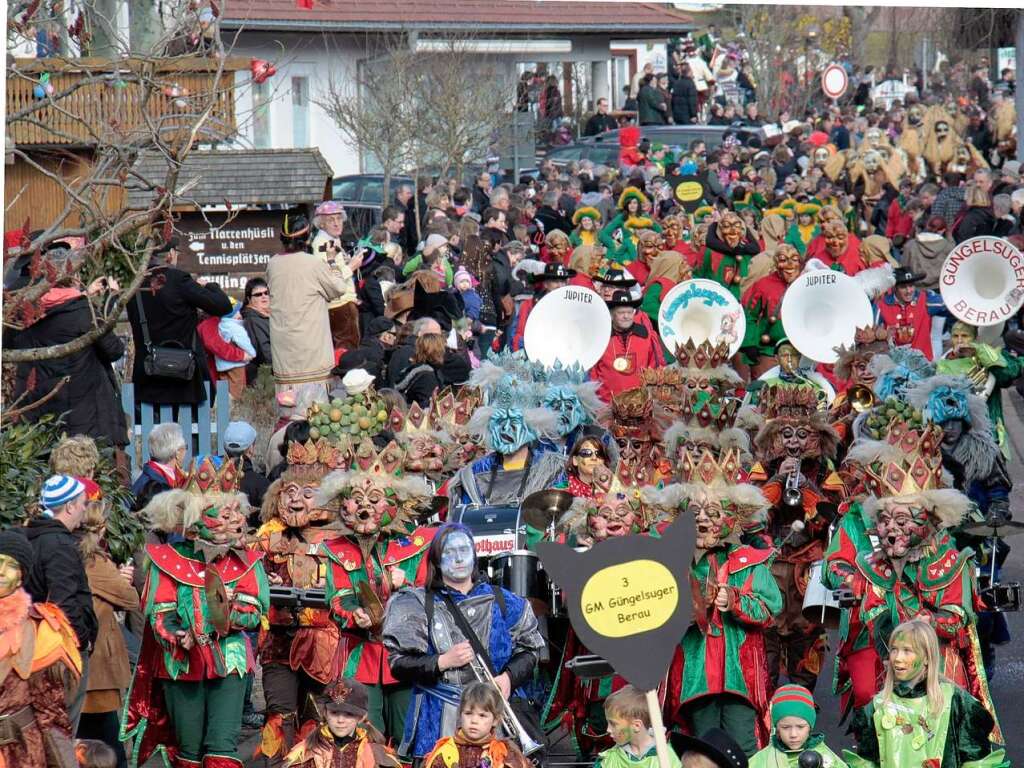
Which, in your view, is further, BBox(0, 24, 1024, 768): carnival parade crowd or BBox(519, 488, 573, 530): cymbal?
BBox(519, 488, 573, 530): cymbal

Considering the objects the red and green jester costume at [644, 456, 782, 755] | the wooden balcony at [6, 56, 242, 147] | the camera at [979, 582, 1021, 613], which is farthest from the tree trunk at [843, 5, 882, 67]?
the red and green jester costume at [644, 456, 782, 755]

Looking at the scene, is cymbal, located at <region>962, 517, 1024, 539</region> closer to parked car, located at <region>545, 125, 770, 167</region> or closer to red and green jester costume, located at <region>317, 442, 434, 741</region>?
red and green jester costume, located at <region>317, 442, 434, 741</region>

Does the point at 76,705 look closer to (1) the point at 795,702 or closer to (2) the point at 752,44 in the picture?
(1) the point at 795,702

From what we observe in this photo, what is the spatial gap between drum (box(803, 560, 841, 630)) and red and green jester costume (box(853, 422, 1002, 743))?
0.64 metres

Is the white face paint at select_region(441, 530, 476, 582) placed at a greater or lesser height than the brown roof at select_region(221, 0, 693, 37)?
lesser

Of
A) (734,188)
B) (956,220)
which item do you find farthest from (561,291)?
(734,188)

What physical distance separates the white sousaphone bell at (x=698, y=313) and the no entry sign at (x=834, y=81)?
2573cm

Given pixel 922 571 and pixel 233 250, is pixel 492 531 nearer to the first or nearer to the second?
pixel 922 571

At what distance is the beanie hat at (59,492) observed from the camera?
8328 millimetres

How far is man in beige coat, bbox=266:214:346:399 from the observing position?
14312 mm

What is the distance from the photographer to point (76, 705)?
8.49 metres

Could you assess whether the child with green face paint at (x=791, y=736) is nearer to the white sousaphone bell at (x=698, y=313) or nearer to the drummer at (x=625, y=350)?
the drummer at (x=625, y=350)

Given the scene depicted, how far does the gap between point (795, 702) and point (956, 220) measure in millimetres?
A: 15295

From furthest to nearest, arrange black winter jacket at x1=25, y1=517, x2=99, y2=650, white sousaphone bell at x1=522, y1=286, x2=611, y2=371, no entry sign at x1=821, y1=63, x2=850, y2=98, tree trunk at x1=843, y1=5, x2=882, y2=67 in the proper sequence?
tree trunk at x1=843, y1=5, x2=882, y2=67, no entry sign at x1=821, y1=63, x2=850, y2=98, white sousaphone bell at x1=522, y1=286, x2=611, y2=371, black winter jacket at x1=25, y1=517, x2=99, y2=650
